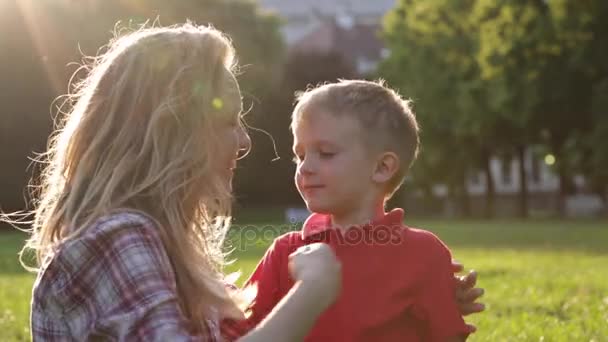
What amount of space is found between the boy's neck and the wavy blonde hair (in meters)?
A: 0.93

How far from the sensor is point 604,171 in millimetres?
39375

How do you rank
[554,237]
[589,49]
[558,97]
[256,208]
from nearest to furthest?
[554,237], [589,49], [558,97], [256,208]

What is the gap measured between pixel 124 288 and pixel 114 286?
0.11ft

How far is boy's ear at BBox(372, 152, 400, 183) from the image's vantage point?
406 cm

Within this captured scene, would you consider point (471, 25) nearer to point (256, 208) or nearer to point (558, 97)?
point (558, 97)

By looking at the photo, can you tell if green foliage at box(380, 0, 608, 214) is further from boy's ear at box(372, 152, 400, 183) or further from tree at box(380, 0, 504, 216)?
boy's ear at box(372, 152, 400, 183)

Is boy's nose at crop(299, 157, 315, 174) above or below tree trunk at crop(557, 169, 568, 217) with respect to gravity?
above

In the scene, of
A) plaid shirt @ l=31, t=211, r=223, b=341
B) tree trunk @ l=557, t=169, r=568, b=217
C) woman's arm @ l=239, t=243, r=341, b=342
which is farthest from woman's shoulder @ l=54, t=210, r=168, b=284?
tree trunk @ l=557, t=169, r=568, b=217

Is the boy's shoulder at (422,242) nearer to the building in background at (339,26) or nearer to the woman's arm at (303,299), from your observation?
the woman's arm at (303,299)

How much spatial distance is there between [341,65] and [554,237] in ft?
118

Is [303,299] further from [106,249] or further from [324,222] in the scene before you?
[324,222]

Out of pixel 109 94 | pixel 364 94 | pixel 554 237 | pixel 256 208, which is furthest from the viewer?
pixel 256 208

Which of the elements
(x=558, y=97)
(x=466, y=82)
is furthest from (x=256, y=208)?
(x=558, y=97)

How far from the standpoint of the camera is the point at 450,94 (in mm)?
48438
